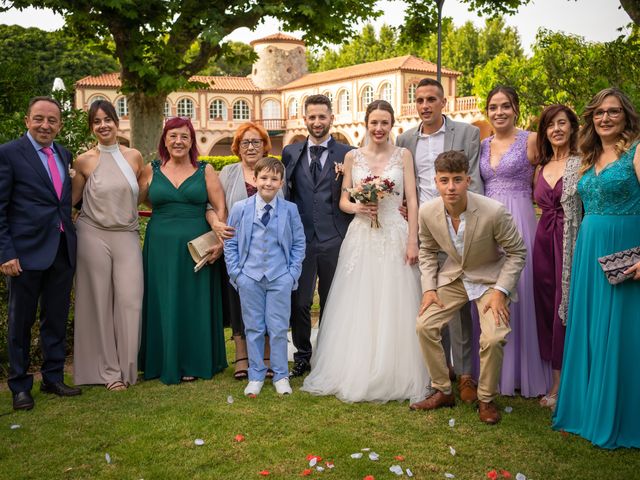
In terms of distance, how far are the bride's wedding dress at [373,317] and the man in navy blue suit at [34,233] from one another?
92.9 inches

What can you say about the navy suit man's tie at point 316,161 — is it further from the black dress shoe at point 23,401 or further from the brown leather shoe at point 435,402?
the black dress shoe at point 23,401

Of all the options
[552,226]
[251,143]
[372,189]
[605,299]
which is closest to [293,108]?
[251,143]

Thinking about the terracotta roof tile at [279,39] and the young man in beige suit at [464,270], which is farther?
the terracotta roof tile at [279,39]

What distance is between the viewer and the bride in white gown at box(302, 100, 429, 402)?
5.41m

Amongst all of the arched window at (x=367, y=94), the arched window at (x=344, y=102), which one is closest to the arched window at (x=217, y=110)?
the arched window at (x=344, y=102)

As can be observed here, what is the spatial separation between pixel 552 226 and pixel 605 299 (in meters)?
0.92

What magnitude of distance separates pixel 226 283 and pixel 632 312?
3674mm

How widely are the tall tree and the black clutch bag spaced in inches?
425

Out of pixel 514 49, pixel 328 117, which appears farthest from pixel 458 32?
pixel 328 117

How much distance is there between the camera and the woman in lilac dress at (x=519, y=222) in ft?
17.9

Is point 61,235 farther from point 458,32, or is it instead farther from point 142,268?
point 458,32

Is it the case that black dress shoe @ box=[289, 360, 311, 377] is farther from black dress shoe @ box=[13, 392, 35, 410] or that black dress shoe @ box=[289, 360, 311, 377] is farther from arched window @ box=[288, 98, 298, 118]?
arched window @ box=[288, 98, 298, 118]

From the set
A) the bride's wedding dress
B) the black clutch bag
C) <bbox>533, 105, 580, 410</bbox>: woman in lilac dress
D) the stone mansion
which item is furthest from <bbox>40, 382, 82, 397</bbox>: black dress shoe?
the stone mansion

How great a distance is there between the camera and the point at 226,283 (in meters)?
6.35
